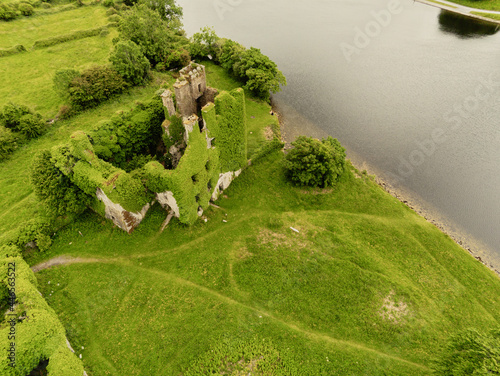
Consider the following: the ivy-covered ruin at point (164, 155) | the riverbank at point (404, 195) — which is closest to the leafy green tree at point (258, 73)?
the riverbank at point (404, 195)

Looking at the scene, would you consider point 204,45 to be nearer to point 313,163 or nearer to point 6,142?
point 6,142

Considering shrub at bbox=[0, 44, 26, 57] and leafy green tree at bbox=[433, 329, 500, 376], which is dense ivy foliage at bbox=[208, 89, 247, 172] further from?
shrub at bbox=[0, 44, 26, 57]

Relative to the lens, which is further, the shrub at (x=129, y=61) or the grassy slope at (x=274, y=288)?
the shrub at (x=129, y=61)

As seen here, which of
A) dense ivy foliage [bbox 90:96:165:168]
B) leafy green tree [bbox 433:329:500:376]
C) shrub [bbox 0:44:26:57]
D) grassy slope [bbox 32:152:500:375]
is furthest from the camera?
shrub [bbox 0:44:26:57]

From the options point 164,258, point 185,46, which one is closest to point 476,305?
point 164,258

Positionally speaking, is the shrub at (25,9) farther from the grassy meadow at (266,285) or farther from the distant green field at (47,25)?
the grassy meadow at (266,285)

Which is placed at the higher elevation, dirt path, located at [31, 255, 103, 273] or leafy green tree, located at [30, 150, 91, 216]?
leafy green tree, located at [30, 150, 91, 216]

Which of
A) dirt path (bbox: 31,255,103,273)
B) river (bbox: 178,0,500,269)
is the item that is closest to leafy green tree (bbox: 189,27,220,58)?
river (bbox: 178,0,500,269)
